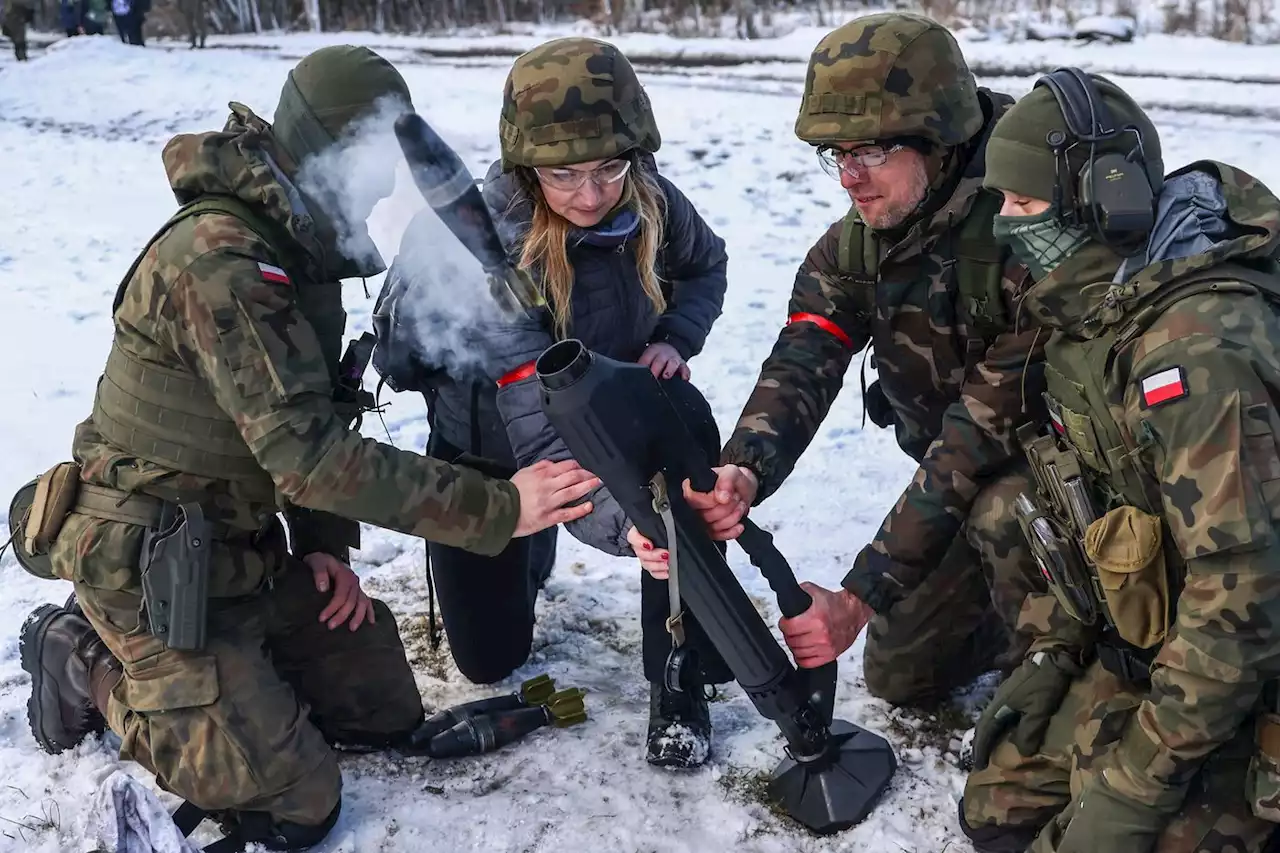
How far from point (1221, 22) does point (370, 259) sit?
12.9 meters

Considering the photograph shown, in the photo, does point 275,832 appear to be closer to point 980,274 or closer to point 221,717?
point 221,717

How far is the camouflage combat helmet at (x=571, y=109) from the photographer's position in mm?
3068

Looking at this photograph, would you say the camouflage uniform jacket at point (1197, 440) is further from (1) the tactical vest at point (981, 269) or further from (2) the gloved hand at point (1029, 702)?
(1) the tactical vest at point (981, 269)

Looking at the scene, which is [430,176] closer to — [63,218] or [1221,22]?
[63,218]

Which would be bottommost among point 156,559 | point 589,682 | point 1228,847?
point 589,682

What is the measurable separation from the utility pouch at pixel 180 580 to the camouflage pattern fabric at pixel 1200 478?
6.81 ft

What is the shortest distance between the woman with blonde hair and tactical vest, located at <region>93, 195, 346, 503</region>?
25.3 inches

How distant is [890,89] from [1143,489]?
1.25 m

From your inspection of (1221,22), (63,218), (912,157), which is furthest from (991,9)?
(912,157)

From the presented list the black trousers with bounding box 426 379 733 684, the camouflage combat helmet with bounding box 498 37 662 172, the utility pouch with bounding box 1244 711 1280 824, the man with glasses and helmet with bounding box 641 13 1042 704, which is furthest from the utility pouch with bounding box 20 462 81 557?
the utility pouch with bounding box 1244 711 1280 824

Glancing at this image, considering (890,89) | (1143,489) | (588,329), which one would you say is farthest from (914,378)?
(1143,489)

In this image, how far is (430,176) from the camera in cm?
321

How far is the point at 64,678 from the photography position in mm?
3242

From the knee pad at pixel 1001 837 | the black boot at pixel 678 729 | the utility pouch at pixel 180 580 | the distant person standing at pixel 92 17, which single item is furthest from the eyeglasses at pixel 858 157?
the distant person standing at pixel 92 17
